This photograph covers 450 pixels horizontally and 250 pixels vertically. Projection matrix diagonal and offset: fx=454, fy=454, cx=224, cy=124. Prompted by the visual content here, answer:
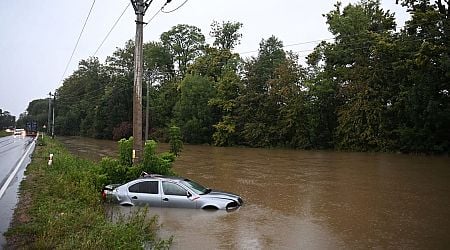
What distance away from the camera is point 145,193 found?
1538cm

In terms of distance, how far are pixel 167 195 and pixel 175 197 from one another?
298 millimetres

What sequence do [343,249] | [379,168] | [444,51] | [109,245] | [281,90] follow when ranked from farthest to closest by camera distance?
[281,90] → [444,51] → [379,168] → [343,249] → [109,245]

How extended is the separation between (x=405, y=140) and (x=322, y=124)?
37.6ft

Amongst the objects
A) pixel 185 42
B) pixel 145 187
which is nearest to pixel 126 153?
pixel 145 187

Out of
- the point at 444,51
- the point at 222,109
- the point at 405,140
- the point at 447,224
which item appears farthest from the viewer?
the point at 222,109

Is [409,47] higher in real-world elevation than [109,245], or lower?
higher

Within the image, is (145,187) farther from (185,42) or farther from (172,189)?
(185,42)

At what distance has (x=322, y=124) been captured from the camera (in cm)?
5391

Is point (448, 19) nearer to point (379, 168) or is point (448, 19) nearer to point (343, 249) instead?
point (379, 168)

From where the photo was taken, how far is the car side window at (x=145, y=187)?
15352 mm

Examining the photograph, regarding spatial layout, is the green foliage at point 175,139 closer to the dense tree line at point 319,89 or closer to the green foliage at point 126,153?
the green foliage at point 126,153

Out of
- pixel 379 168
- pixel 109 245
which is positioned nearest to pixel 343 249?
pixel 109 245

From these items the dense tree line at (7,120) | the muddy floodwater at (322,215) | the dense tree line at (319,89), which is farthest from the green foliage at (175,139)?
the dense tree line at (7,120)

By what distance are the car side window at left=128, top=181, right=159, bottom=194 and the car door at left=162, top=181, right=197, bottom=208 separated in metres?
0.32
